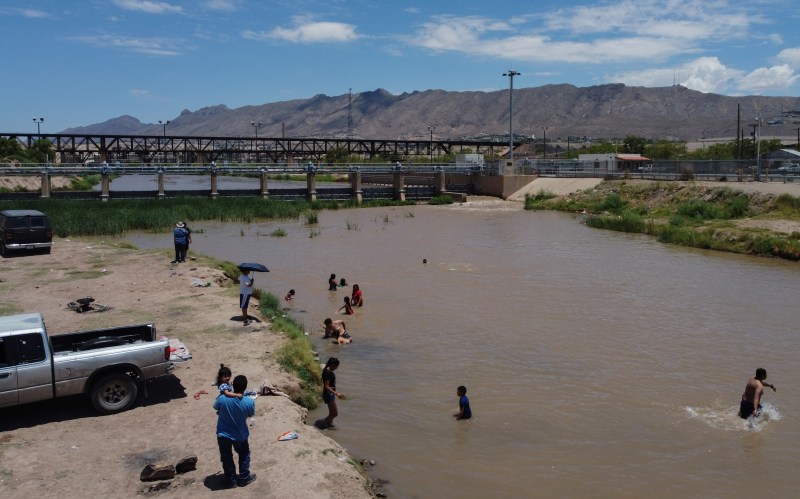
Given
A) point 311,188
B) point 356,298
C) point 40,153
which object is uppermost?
point 40,153

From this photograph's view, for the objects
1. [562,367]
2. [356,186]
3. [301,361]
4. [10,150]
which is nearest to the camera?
[301,361]

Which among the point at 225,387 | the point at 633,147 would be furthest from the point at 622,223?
the point at 633,147

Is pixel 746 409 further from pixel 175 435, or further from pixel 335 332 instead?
pixel 175 435

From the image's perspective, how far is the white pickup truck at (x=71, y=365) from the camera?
9.93 meters

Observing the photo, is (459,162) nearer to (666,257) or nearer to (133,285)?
(666,257)

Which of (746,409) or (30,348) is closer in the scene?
(30,348)

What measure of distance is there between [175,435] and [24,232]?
19.7m

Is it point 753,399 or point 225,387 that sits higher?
point 225,387

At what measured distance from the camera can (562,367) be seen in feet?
50.8

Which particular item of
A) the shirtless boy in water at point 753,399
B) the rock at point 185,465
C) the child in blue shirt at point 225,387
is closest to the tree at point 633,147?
the shirtless boy in water at point 753,399

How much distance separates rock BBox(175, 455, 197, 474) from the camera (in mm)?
8961

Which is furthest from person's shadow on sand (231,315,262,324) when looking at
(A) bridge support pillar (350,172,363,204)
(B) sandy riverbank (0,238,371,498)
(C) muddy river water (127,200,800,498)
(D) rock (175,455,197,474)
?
(A) bridge support pillar (350,172,363,204)

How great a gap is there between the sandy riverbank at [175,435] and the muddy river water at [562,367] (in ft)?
3.81

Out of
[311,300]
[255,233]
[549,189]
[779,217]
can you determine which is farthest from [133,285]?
[549,189]
